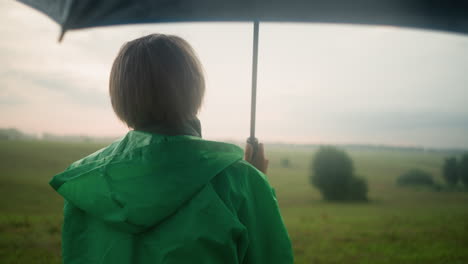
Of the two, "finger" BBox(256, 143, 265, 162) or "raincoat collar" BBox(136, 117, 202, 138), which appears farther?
"finger" BBox(256, 143, 265, 162)

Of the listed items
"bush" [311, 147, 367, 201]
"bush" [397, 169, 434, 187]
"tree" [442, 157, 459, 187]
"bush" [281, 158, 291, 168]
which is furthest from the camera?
"bush" [281, 158, 291, 168]

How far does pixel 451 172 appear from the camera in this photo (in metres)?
81.8

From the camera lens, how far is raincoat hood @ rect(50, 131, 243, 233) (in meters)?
1.18

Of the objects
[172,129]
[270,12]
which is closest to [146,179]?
[172,129]

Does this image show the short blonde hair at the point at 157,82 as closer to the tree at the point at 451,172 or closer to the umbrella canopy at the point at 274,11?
the umbrella canopy at the point at 274,11

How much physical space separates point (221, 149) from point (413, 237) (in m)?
15.7

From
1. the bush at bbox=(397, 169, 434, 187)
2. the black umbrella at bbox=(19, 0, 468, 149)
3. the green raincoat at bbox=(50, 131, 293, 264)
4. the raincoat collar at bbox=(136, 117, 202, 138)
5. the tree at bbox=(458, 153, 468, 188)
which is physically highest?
the black umbrella at bbox=(19, 0, 468, 149)

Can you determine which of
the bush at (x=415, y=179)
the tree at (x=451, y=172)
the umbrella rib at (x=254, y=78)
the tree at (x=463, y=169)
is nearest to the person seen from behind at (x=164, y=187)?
the umbrella rib at (x=254, y=78)

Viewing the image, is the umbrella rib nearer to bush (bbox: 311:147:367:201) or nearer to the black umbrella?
the black umbrella

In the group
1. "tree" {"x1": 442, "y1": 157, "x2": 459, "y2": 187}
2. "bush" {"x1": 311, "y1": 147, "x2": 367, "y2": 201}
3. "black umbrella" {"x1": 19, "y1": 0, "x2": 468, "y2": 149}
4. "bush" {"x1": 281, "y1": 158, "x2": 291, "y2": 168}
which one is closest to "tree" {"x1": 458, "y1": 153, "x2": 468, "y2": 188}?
"tree" {"x1": 442, "y1": 157, "x2": 459, "y2": 187}

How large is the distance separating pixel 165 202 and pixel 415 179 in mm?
94525

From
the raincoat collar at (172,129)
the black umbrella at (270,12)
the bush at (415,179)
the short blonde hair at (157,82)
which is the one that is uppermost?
the black umbrella at (270,12)

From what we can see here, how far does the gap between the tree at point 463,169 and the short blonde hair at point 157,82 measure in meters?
98.8

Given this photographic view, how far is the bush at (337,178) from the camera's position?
57.0m
